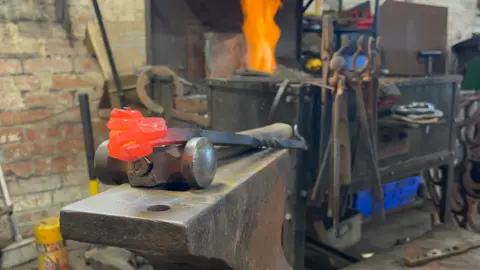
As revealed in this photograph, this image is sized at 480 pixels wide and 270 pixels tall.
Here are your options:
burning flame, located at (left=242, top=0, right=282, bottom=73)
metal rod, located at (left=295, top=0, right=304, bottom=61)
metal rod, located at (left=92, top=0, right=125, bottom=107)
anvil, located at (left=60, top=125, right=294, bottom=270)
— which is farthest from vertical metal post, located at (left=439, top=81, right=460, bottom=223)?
anvil, located at (left=60, top=125, right=294, bottom=270)

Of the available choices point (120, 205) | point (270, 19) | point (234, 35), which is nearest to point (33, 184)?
point (234, 35)

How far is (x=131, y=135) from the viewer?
2.32ft

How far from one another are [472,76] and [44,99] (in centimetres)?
350

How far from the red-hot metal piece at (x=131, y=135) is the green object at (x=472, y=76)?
4.00m

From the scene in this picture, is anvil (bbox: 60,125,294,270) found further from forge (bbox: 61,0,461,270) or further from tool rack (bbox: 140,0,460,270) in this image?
tool rack (bbox: 140,0,460,270)

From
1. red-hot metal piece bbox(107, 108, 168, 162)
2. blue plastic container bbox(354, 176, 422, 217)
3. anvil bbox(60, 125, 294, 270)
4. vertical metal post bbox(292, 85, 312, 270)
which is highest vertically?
red-hot metal piece bbox(107, 108, 168, 162)

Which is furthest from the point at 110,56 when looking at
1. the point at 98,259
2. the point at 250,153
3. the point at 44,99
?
the point at 250,153

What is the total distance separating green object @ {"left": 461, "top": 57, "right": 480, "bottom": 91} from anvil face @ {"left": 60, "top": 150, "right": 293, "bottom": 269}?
3.65 metres

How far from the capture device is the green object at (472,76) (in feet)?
13.2

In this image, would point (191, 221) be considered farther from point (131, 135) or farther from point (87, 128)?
point (87, 128)

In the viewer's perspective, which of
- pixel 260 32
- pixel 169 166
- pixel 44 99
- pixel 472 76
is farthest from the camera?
pixel 472 76

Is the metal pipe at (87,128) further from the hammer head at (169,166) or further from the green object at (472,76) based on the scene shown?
the green object at (472,76)

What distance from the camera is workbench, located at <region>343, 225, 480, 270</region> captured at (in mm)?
2020

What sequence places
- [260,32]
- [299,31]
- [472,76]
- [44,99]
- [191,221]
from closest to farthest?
[191,221], [44,99], [260,32], [299,31], [472,76]
